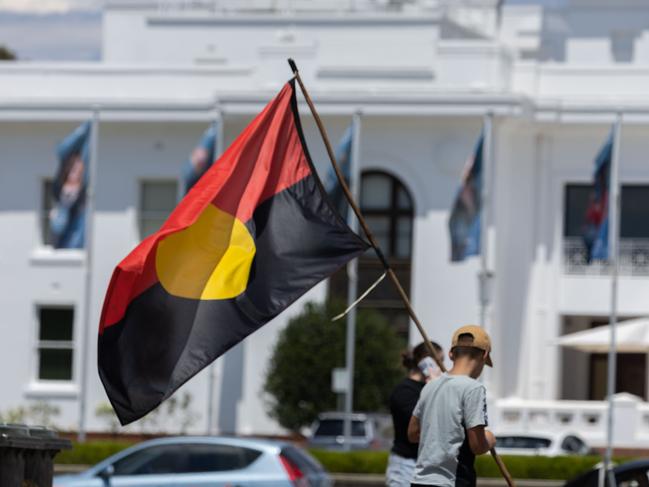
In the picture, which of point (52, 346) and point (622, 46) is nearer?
point (52, 346)

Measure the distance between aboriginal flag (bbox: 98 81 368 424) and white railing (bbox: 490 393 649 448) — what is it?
85.3 ft

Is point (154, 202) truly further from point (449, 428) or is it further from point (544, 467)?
point (449, 428)

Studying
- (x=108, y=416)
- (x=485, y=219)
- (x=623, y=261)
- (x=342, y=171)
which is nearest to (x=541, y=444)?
(x=485, y=219)

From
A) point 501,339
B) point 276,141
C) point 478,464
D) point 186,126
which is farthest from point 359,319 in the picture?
point 276,141

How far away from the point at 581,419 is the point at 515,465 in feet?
31.3

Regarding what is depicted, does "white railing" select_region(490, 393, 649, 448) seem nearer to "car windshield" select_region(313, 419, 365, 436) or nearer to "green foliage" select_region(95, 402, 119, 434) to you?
"car windshield" select_region(313, 419, 365, 436)

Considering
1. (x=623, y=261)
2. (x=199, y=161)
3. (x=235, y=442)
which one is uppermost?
(x=199, y=161)

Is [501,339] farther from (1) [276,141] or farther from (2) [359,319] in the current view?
(1) [276,141]

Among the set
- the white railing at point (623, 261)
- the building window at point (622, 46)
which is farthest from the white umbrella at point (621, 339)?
the building window at point (622, 46)

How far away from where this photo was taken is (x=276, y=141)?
11586 millimetres

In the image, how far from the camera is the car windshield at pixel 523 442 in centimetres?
3294

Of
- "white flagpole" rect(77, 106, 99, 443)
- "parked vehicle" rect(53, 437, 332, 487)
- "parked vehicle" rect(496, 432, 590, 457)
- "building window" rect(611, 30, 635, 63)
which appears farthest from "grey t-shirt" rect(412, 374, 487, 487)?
"building window" rect(611, 30, 635, 63)

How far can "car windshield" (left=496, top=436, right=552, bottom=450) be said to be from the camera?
32938 millimetres

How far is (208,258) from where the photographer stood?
1121 centimetres
